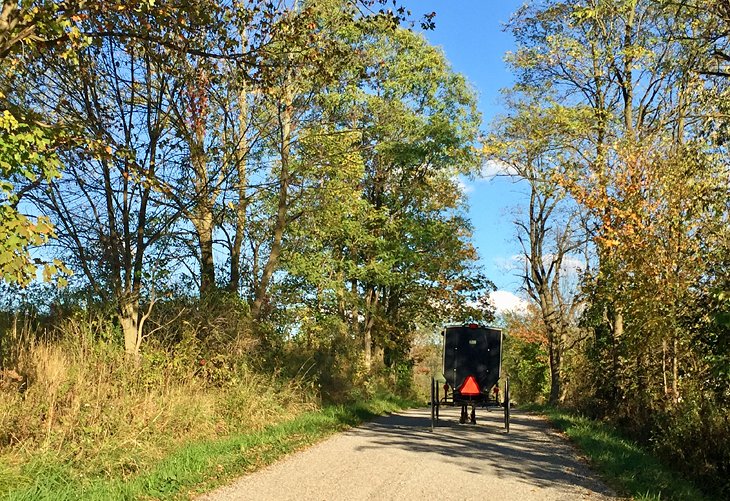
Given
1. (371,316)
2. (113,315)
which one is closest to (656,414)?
(113,315)

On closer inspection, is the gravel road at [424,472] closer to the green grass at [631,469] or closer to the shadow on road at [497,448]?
the shadow on road at [497,448]

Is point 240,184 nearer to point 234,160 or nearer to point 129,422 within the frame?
point 234,160

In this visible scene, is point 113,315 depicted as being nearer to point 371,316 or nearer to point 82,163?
point 82,163

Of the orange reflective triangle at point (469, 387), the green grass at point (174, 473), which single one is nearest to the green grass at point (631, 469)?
the orange reflective triangle at point (469, 387)

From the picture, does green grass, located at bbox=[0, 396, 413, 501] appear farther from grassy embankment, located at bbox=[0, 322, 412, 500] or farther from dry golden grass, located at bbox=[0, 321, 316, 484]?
dry golden grass, located at bbox=[0, 321, 316, 484]

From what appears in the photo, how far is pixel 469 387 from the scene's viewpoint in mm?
13680

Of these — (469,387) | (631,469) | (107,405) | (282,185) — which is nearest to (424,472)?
(631,469)

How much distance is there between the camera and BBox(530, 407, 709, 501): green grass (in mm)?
7574

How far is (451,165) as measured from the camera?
28.9 metres

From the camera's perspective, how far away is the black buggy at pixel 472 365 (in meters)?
13.8

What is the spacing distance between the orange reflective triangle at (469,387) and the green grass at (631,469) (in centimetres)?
225

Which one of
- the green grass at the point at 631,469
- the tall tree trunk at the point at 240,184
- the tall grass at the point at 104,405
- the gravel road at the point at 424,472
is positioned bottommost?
the gravel road at the point at 424,472

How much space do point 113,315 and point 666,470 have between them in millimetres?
9334

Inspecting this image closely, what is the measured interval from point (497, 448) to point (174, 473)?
6209 mm
